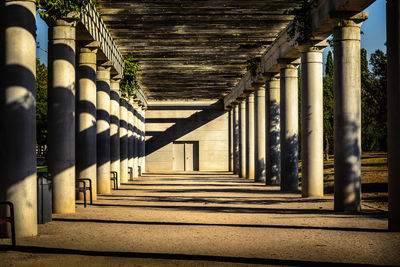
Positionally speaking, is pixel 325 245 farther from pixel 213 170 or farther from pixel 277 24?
pixel 213 170

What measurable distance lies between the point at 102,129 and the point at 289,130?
22.7ft

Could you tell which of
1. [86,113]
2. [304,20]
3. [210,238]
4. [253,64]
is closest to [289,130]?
[304,20]

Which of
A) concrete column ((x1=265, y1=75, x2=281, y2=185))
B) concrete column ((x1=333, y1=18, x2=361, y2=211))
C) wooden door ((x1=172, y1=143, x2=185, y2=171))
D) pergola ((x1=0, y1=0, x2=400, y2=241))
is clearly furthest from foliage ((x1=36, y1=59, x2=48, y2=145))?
concrete column ((x1=333, y1=18, x2=361, y2=211))

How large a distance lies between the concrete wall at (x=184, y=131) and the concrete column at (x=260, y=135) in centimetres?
1779

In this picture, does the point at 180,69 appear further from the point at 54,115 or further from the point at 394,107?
the point at 394,107

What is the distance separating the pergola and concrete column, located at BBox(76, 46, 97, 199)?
32mm

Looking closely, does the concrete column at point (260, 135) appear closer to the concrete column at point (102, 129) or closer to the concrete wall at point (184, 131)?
the concrete column at point (102, 129)

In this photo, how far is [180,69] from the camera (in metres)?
30.8

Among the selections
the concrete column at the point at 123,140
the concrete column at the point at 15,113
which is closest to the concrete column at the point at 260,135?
the concrete column at the point at 123,140

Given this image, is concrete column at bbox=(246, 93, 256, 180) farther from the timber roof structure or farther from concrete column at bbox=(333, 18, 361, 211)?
concrete column at bbox=(333, 18, 361, 211)

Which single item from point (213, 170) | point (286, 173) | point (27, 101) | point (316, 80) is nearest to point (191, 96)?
point (213, 170)

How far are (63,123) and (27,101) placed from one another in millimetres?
4236

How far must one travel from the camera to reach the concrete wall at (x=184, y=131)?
157ft

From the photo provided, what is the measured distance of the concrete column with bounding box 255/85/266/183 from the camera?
29859mm
